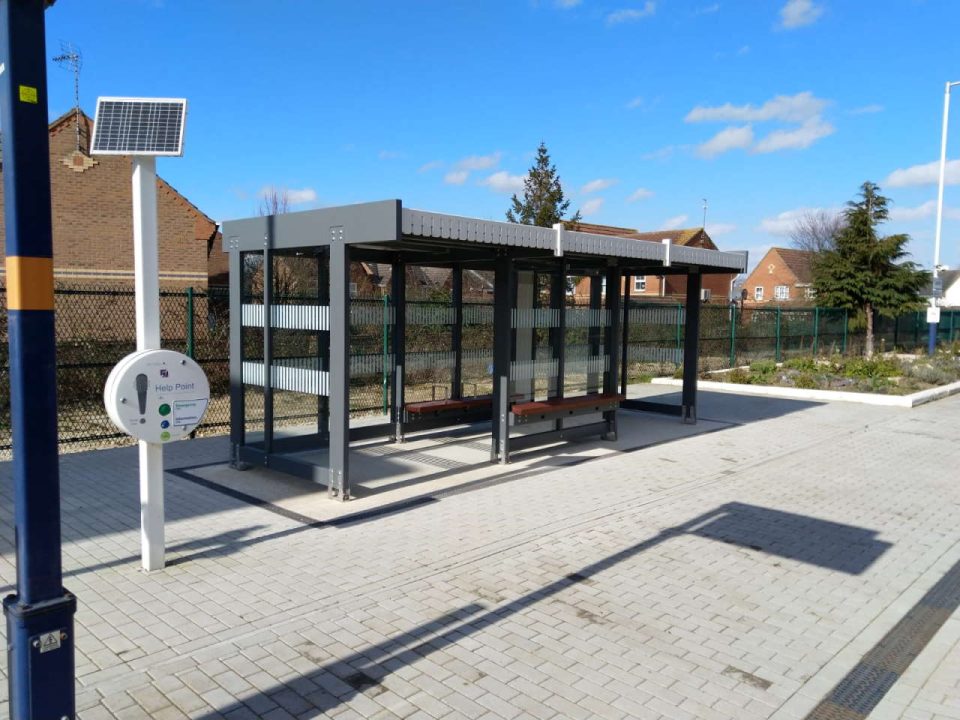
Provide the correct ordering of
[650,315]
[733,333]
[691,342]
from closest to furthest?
[691,342] → [650,315] → [733,333]

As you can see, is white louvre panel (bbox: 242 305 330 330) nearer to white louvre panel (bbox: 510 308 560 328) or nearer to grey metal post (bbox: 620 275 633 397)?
white louvre panel (bbox: 510 308 560 328)

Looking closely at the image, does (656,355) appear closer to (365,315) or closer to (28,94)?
(365,315)

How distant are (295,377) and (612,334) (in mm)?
4610

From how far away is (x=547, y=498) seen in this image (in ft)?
23.4

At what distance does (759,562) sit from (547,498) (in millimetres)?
2139

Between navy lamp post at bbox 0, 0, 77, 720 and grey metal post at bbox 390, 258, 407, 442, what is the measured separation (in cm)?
680

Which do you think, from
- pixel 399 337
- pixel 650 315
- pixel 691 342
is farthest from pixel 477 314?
pixel 650 315

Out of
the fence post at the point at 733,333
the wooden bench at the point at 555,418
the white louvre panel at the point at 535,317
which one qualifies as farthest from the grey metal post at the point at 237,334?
the fence post at the point at 733,333

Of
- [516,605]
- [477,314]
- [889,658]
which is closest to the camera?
[889,658]

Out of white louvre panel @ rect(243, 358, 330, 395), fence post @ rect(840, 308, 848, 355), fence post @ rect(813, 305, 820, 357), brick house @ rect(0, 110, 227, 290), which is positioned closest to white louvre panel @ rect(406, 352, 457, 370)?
white louvre panel @ rect(243, 358, 330, 395)

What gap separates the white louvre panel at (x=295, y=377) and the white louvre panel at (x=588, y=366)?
3487mm

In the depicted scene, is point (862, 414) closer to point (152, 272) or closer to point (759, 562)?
point (759, 562)

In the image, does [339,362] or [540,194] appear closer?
[339,362]

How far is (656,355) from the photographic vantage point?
12031mm
